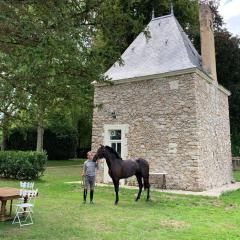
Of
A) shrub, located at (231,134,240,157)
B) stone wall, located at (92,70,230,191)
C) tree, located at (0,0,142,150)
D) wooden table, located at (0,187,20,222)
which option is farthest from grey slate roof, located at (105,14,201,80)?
shrub, located at (231,134,240,157)

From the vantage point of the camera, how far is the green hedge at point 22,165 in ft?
50.2

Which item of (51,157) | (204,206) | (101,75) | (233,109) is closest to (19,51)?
(101,75)

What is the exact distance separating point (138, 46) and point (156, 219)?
35.4 ft

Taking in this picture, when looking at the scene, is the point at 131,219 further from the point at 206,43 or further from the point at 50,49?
the point at 206,43

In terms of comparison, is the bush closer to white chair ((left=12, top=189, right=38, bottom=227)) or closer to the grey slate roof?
the grey slate roof

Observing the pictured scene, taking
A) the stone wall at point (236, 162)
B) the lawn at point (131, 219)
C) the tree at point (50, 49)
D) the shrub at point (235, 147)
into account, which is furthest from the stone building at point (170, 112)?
the shrub at point (235, 147)

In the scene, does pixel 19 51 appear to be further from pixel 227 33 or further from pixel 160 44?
pixel 227 33

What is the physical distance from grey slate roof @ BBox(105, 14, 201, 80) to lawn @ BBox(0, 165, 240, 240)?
578cm

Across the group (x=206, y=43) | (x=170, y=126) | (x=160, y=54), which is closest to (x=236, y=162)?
(x=206, y=43)

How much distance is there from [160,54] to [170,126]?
148 inches

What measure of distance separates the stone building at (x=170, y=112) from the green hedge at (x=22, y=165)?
3.06 meters

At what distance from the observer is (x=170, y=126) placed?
520 inches

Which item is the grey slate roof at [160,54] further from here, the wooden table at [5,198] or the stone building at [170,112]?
the wooden table at [5,198]

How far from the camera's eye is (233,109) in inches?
864
